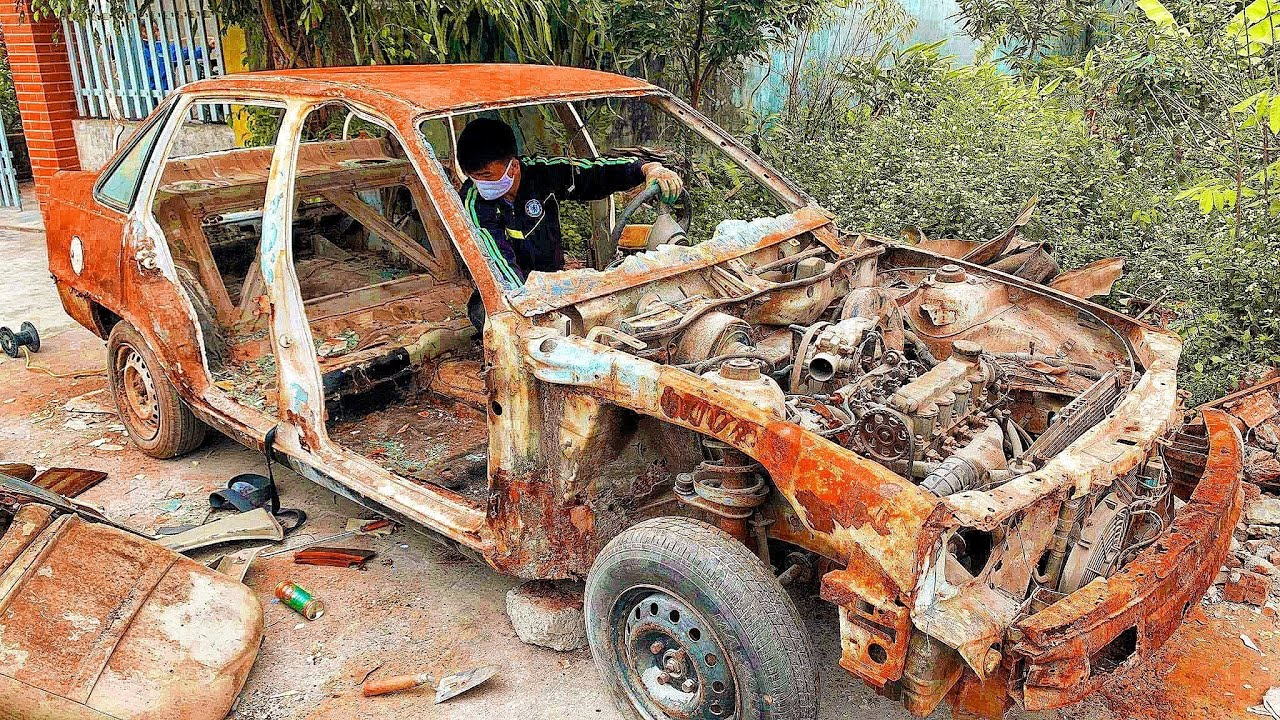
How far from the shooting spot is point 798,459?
252 centimetres

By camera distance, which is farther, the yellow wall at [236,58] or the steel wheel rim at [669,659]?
the yellow wall at [236,58]

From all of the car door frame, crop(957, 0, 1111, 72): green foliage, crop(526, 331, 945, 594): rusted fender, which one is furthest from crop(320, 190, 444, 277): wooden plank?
crop(957, 0, 1111, 72): green foliage

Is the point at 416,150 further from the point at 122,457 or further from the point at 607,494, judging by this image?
the point at 122,457

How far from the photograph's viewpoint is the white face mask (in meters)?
3.86

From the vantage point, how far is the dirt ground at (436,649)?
3.20 meters

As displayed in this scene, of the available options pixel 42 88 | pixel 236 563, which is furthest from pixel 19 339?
pixel 42 88

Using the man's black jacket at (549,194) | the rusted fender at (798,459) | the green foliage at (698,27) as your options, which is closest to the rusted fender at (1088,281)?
the man's black jacket at (549,194)

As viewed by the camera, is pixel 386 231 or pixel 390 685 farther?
pixel 386 231

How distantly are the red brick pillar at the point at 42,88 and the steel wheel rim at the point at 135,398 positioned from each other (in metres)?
5.34

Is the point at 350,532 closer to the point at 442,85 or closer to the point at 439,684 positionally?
the point at 439,684

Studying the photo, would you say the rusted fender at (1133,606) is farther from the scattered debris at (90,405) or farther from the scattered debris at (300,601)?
the scattered debris at (90,405)

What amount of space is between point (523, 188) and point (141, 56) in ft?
20.7

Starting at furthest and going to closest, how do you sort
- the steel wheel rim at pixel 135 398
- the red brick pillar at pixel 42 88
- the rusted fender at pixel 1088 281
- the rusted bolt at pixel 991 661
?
the red brick pillar at pixel 42 88 < the steel wheel rim at pixel 135 398 < the rusted fender at pixel 1088 281 < the rusted bolt at pixel 991 661

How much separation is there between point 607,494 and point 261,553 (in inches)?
71.4
